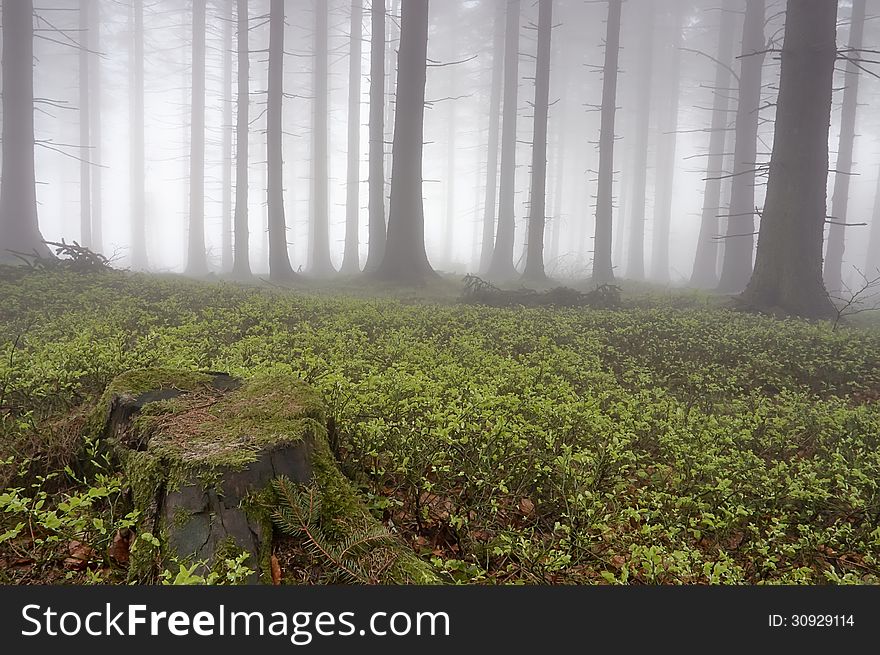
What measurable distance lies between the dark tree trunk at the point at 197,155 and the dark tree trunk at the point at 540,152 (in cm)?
1873

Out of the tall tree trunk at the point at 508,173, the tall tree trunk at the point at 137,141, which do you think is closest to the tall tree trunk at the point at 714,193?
the tall tree trunk at the point at 508,173

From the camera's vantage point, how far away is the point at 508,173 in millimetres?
24031

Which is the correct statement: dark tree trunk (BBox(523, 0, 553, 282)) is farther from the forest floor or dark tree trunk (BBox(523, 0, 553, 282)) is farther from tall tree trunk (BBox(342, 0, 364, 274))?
tall tree trunk (BBox(342, 0, 364, 274))

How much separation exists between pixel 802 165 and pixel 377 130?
16.3 meters

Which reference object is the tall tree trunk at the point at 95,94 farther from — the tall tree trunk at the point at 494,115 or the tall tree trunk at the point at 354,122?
the tall tree trunk at the point at 494,115

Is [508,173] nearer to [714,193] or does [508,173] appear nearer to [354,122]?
[354,122]

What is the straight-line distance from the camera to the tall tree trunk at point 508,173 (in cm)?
2195

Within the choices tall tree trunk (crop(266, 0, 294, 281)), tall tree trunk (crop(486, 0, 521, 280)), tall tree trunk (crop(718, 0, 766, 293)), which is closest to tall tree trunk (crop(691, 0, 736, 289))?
tall tree trunk (crop(718, 0, 766, 293))

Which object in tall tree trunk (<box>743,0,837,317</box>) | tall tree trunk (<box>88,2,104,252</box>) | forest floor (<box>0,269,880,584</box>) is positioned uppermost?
tall tree trunk (<box>88,2,104,252</box>)

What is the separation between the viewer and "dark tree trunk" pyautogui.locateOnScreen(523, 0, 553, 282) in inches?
725

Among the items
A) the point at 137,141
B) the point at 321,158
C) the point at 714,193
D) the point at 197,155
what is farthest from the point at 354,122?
the point at 714,193

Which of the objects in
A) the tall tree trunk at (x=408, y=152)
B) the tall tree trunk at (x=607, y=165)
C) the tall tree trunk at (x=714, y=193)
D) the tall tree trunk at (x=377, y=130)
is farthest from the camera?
the tall tree trunk at (x=714, y=193)

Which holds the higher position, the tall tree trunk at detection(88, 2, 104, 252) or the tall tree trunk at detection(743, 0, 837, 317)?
the tall tree trunk at detection(88, 2, 104, 252)

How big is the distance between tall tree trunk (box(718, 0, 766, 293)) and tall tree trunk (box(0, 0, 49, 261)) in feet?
70.2
